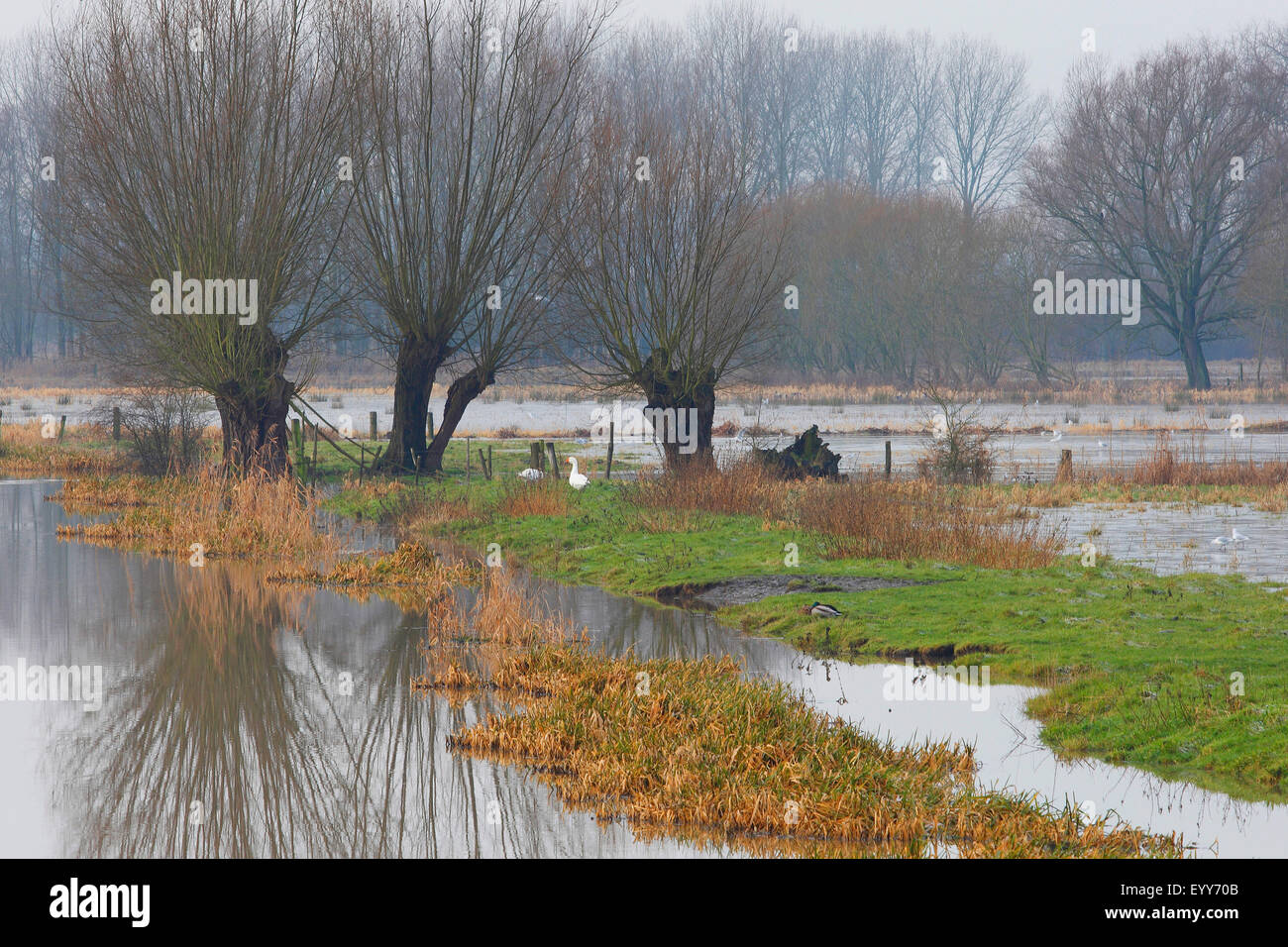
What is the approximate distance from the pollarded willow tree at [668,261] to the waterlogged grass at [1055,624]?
4.50 m

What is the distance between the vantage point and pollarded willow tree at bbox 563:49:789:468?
23.9 meters

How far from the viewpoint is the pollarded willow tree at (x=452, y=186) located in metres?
25.7

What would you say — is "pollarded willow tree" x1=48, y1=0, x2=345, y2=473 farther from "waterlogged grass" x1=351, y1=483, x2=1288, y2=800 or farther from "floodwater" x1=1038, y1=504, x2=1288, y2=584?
"floodwater" x1=1038, y1=504, x2=1288, y2=584

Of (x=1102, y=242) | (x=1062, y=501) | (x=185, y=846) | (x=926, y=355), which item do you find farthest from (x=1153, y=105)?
(x=185, y=846)

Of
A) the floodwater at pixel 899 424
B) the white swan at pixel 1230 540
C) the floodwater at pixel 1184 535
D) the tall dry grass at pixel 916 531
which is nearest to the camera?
the floodwater at pixel 1184 535

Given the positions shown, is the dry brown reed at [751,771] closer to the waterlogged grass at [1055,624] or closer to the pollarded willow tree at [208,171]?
the waterlogged grass at [1055,624]

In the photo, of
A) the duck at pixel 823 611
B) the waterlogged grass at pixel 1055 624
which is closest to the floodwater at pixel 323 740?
the waterlogged grass at pixel 1055 624

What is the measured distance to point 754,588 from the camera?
1505 centimetres

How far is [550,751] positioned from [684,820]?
152 centimetres

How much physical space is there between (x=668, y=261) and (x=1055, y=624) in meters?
13.1

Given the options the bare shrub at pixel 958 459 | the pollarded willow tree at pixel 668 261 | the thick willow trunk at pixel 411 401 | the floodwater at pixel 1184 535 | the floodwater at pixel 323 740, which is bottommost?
the floodwater at pixel 323 740

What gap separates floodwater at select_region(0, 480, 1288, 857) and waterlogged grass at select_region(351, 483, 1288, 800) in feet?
1.35

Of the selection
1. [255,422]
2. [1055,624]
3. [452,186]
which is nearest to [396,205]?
[452,186]

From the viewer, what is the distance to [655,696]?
980 cm
